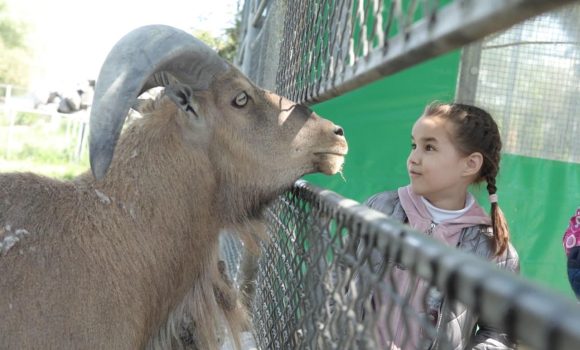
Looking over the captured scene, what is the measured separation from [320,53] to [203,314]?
1.57 metres

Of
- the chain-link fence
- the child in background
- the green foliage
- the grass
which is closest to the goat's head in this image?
the chain-link fence

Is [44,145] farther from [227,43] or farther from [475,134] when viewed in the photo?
[475,134]

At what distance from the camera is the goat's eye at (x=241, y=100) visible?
372 centimetres

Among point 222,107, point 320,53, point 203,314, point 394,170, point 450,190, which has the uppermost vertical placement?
point 320,53

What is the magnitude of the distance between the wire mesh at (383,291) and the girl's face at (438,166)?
538mm

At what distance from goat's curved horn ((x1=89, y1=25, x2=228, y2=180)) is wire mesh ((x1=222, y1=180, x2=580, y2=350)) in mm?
884

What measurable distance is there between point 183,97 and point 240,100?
0.33 m

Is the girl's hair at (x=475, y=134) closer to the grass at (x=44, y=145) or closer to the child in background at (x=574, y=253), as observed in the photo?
the child in background at (x=574, y=253)

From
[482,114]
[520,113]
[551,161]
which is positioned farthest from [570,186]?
[482,114]

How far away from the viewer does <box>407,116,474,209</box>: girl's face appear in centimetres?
336

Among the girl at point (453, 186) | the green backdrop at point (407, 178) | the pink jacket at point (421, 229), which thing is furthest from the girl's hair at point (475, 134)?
the green backdrop at point (407, 178)

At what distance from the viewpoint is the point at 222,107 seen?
3.71 metres

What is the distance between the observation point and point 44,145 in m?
25.2

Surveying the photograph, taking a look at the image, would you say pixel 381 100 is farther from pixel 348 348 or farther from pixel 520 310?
pixel 520 310
